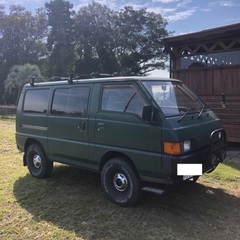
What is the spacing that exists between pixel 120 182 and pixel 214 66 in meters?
6.08

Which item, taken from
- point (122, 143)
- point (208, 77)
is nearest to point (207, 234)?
point (122, 143)

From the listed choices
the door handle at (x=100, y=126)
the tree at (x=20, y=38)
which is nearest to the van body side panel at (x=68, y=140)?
the door handle at (x=100, y=126)

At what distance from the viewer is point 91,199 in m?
4.93

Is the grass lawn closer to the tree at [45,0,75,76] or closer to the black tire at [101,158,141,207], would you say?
the black tire at [101,158,141,207]

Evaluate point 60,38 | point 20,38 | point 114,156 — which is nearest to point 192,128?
point 114,156

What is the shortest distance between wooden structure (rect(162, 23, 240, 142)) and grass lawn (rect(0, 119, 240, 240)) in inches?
136

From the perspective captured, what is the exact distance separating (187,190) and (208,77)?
5204 mm

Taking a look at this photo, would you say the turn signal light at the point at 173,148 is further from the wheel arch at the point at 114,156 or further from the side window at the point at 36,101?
the side window at the point at 36,101

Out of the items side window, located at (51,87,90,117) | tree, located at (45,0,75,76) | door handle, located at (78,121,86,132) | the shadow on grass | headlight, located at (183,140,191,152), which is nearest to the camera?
the shadow on grass

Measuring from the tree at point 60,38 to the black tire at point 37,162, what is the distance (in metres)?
34.8

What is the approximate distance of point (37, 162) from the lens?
239 inches

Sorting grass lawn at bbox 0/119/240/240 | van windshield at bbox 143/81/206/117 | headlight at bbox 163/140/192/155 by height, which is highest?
van windshield at bbox 143/81/206/117

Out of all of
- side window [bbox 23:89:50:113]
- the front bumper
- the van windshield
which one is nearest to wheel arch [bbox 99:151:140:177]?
the front bumper

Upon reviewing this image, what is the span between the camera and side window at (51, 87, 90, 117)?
507 centimetres
